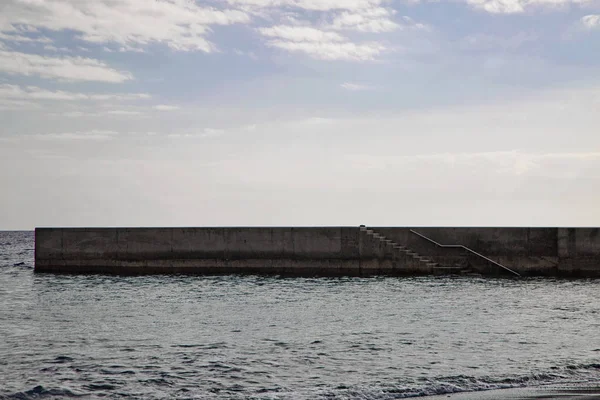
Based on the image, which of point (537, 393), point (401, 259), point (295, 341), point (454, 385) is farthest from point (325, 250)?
point (537, 393)

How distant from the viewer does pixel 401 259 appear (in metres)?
28.6

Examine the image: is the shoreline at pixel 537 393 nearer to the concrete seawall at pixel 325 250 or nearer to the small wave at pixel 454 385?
the small wave at pixel 454 385

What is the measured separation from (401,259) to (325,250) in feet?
10.5

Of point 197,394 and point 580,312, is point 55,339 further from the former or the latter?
point 580,312

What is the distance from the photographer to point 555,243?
1104 inches

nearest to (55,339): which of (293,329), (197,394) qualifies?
(293,329)

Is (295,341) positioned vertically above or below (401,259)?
below

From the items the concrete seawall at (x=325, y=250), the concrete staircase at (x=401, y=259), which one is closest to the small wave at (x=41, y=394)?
the concrete seawall at (x=325, y=250)

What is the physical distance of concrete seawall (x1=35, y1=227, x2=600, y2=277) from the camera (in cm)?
2806

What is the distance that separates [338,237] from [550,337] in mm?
15914

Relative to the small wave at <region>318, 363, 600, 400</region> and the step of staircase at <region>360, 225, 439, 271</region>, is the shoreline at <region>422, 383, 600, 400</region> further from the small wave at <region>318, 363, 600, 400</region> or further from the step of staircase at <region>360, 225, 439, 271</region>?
the step of staircase at <region>360, 225, 439, 271</region>

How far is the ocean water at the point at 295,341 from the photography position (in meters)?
9.80

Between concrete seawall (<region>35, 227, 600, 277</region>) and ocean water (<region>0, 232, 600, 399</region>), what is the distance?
4090 mm

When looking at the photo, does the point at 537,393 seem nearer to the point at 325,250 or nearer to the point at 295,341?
the point at 295,341
